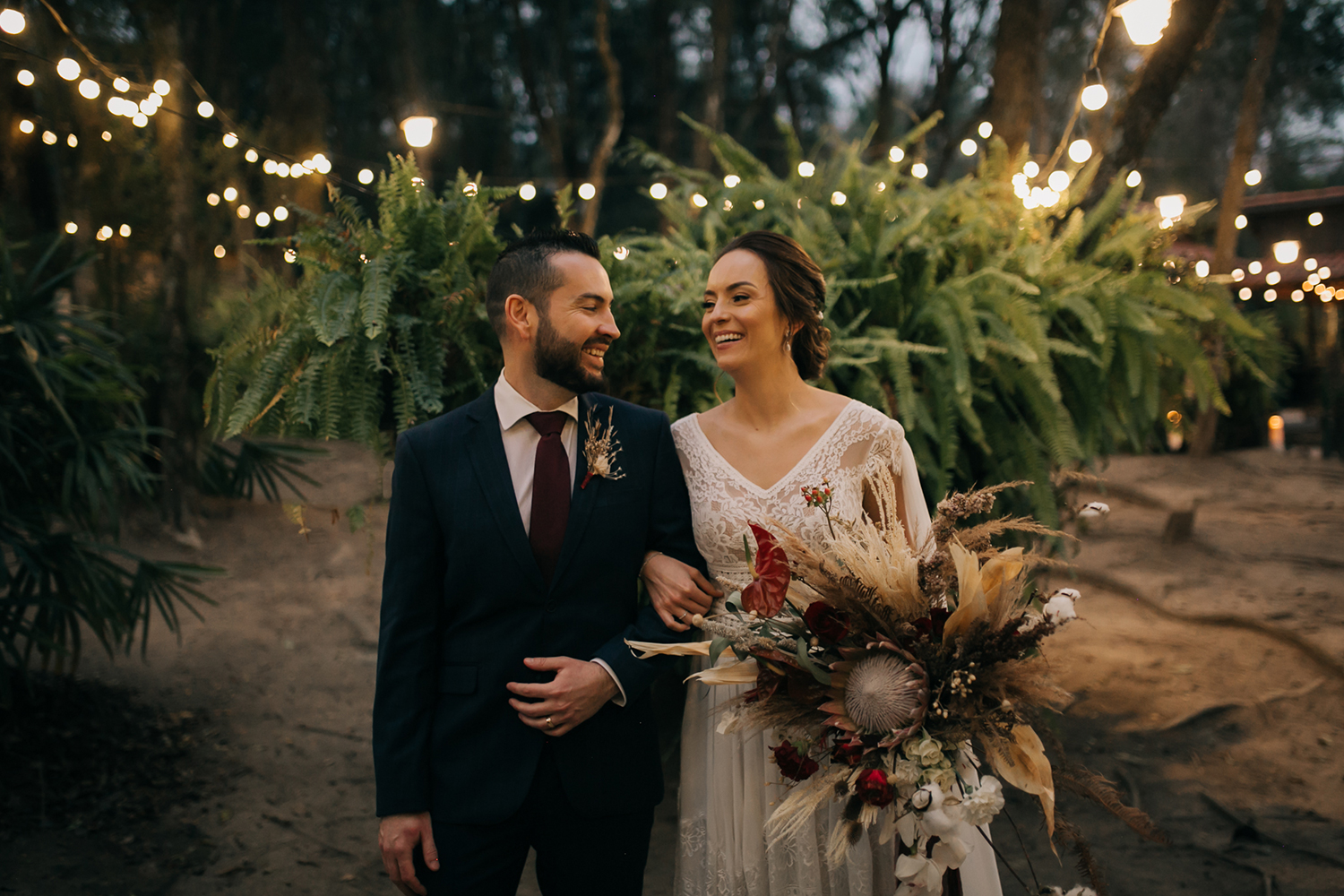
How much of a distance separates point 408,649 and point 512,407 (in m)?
0.61

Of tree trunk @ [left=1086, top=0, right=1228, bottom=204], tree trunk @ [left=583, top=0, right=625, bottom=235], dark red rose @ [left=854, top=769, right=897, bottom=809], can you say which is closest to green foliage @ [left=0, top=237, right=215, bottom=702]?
dark red rose @ [left=854, top=769, right=897, bottom=809]

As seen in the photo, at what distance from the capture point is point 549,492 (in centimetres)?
201

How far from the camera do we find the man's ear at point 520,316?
6.77ft

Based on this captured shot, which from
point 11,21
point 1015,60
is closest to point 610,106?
point 1015,60

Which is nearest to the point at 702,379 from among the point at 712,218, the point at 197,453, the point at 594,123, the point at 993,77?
the point at 712,218

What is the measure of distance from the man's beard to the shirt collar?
0.08 meters

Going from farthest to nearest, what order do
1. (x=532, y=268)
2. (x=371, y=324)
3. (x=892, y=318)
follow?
(x=892, y=318)
(x=371, y=324)
(x=532, y=268)

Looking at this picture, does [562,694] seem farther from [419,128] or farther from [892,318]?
[419,128]

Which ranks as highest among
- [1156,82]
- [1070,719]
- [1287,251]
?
[1287,251]

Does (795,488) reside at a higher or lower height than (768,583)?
higher

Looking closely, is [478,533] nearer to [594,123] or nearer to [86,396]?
[86,396]

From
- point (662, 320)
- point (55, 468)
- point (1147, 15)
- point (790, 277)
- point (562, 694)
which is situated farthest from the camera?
point (1147, 15)

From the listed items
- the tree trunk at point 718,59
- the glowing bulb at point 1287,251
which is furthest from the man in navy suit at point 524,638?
the glowing bulb at point 1287,251

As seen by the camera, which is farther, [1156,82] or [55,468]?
[1156,82]
